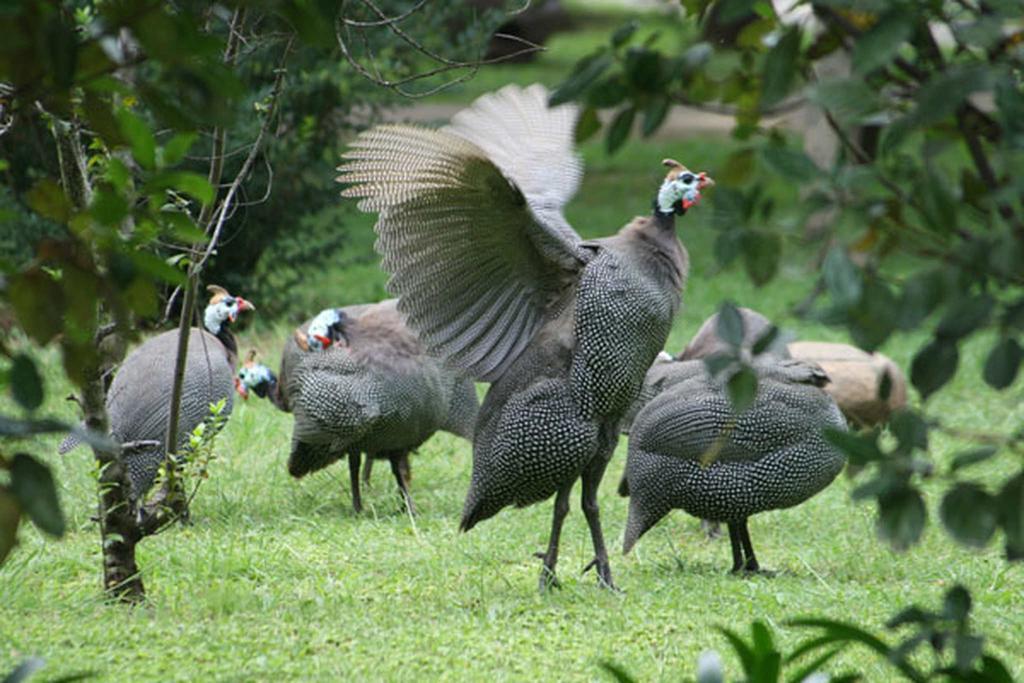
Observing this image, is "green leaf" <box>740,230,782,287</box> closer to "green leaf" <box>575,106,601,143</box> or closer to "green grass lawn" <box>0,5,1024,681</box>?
"green grass lawn" <box>0,5,1024,681</box>

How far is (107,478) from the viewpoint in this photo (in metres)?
4.11

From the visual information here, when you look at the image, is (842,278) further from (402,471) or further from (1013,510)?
(402,471)

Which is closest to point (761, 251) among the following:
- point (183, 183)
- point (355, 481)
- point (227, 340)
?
point (183, 183)

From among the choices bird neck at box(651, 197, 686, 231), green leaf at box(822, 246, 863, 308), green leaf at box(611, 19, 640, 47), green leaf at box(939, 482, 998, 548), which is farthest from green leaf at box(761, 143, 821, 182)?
bird neck at box(651, 197, 686, 231)

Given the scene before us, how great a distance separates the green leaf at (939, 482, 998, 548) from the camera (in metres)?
1.89

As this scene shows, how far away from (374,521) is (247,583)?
128 cm

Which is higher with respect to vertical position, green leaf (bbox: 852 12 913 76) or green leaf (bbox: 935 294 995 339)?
green leaf (bbox: 852 12 913 76)

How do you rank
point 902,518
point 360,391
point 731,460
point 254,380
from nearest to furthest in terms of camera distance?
point 902,518 → point 731,460 → point 360,391 → point 254,380

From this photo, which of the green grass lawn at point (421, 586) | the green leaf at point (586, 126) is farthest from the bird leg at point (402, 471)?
the green leaf at point (586, 126)

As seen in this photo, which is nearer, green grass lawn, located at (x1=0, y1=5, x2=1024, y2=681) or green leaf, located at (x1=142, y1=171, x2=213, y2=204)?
green leaf, located at (x1=142, y1=171, x2=213, y2=204)

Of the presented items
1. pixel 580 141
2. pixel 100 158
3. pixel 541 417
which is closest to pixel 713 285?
pixel 541 417

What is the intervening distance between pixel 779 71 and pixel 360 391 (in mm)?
3986

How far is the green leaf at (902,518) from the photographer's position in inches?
76.9

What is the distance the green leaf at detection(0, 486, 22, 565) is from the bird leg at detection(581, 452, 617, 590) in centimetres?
295
